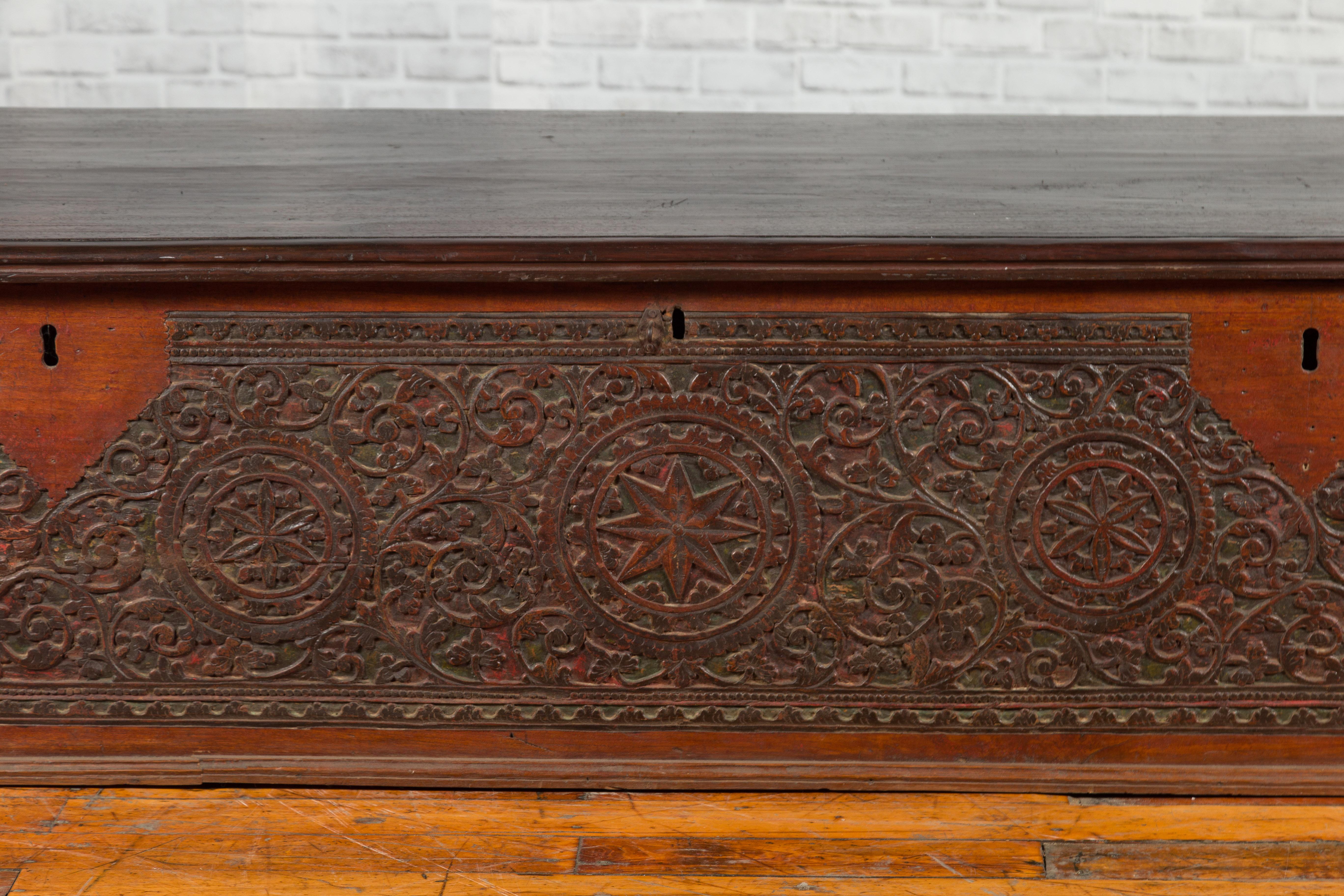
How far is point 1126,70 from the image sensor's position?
2543 millimetres

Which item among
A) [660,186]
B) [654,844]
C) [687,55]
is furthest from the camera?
[687,55]

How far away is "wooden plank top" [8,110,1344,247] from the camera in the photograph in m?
1.26

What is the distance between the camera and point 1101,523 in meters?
1.29

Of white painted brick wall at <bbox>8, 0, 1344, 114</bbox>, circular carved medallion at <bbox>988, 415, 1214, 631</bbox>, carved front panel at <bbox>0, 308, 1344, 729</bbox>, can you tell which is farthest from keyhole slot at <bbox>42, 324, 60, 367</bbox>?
white painted brick wall at <bbox>8, 0, 1344, 114</bbox>

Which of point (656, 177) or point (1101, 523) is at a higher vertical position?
point (656, 177)

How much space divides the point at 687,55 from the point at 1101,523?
1.60 meters

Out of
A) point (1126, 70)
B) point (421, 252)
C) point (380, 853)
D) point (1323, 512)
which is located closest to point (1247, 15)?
point (1126, 70)

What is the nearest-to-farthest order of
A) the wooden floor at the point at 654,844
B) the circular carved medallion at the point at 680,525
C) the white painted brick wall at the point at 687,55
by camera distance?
the wooden floor at the point at 654,844
the circular carved medallion at the point at 680,525
the white painted brick wall at the point at 687,55

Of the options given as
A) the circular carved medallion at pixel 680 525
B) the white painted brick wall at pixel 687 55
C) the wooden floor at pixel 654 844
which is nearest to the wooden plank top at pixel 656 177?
the circular carved medallion at pixel 680 525

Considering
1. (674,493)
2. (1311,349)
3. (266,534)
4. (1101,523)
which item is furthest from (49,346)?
(1311,349)

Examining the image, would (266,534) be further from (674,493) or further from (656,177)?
(656,177)

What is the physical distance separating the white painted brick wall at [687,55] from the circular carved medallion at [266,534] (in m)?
1.42

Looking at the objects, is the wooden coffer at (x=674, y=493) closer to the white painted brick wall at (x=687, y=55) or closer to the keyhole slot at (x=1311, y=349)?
the keyhole slot at (x=1311, y=349)

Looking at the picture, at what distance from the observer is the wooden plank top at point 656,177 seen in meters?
1.26
